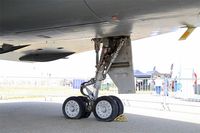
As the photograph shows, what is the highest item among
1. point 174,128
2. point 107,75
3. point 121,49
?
point 121,49

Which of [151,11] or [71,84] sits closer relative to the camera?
[151,11]

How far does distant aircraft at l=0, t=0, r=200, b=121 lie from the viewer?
507 centimetres

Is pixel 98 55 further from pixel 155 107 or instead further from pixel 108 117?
pixel 155 107

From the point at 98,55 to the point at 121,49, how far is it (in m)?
0.57

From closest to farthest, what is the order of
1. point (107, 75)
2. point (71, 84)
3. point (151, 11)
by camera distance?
point (151, 11), point (107, 75), point (71, 84)

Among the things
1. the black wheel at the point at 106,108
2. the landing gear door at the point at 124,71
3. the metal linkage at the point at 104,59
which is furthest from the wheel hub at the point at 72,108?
the landing gear door at the point at 124,71

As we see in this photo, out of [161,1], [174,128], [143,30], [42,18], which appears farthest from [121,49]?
[161,1]

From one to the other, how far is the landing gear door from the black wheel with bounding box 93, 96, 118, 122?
436 mm

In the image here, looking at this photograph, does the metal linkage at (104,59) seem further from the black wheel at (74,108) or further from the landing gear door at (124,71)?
the black wheel at (74,108)

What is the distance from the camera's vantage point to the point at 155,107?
12.7 metres

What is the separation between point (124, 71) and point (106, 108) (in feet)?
3.12

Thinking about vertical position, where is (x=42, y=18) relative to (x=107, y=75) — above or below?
above

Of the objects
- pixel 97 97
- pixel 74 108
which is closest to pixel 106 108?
pixel 97 97

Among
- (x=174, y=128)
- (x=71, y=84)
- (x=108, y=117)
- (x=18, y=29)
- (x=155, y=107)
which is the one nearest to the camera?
(x=18, y=29)
